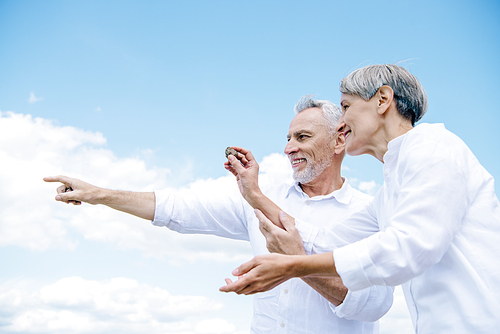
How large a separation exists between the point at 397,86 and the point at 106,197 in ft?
9.94

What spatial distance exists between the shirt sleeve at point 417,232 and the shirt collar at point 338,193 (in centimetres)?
216

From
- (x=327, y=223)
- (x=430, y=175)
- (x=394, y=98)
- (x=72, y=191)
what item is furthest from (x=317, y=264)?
(x=72, y=191)

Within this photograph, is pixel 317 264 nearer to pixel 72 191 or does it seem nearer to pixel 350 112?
pixel 350 112

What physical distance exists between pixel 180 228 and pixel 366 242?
9.18ft

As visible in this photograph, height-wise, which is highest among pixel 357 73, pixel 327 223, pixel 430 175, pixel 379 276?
pixel 357 73

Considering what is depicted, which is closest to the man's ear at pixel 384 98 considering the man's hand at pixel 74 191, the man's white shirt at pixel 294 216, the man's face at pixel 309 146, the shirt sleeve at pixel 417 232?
the shirt sleeve at pixel 417 232

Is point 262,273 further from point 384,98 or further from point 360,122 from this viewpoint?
point 384,98

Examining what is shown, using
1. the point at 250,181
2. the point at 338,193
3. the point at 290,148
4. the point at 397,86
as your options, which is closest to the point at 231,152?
the point at 250,181

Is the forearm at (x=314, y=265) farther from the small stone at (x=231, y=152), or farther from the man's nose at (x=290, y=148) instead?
the man's nose at (x=290, y=148)

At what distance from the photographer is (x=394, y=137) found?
9.89ft

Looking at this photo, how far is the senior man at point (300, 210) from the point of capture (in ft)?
11.7

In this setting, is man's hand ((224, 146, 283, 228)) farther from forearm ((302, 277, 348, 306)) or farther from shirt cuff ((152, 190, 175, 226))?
shirt cuff ((152, 190, 175, 226))

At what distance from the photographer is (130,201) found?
4340mm

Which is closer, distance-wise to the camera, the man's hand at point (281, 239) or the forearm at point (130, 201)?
the man's hand at point (281, 239)
